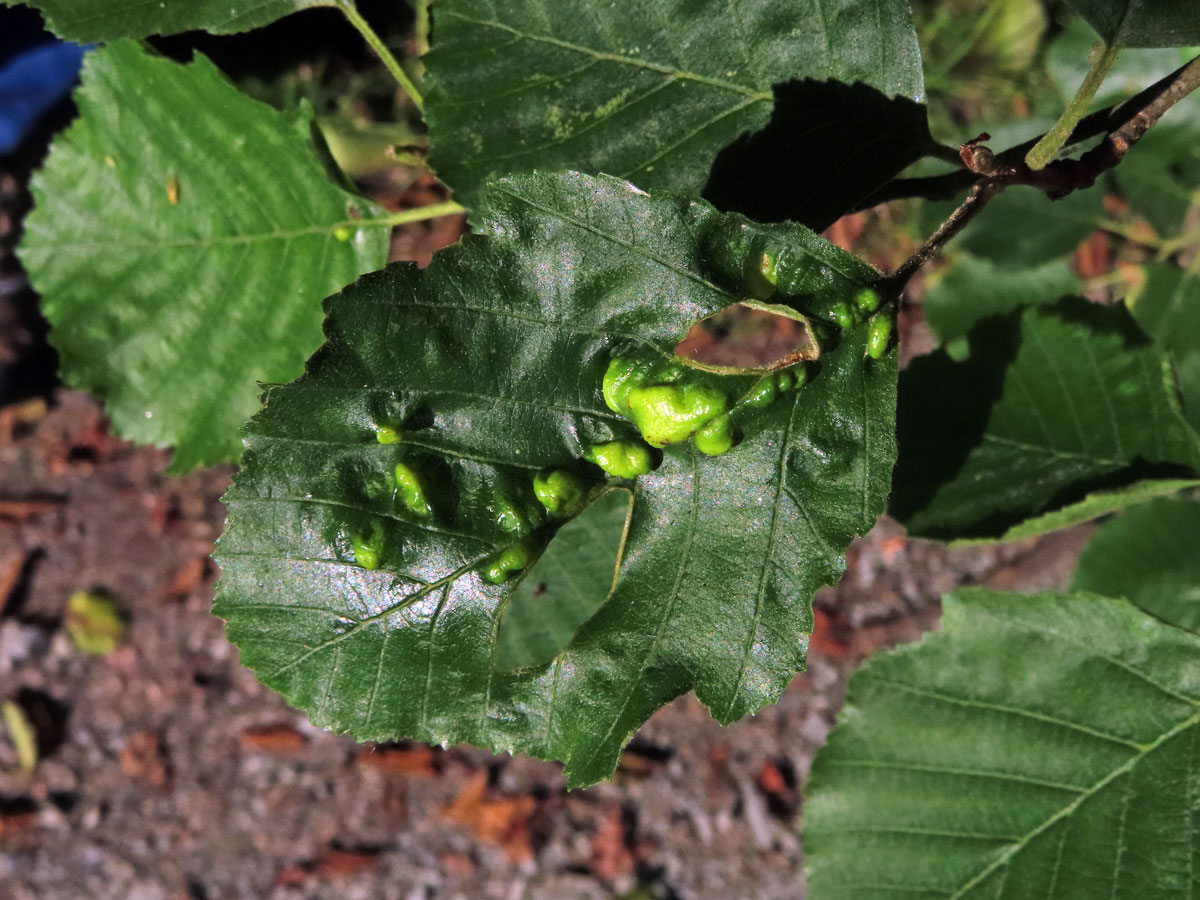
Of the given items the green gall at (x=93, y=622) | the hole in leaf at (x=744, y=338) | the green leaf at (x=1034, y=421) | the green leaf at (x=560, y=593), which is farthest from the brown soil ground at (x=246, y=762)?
the green leaf at (x=560, y=593)

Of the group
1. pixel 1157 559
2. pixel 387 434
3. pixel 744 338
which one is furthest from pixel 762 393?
pixel 744 338

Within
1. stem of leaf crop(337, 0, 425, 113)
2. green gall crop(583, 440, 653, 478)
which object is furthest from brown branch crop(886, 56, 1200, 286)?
stem of leaf crop(337, 0, 425, 113)

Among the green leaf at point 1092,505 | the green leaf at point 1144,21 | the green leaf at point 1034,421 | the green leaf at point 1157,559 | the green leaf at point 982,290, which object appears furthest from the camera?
the green leaf at point 982,290

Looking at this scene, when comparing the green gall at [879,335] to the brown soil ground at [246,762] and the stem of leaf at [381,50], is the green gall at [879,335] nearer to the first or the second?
the stem of leaf at [381,50]

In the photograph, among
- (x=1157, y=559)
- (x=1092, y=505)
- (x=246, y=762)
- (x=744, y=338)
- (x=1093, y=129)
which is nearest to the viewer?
(x=1093, y=129)

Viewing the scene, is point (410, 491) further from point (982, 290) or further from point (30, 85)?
point (30, 85)

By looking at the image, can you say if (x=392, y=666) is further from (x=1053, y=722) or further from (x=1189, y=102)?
(x=1189, y=102)
